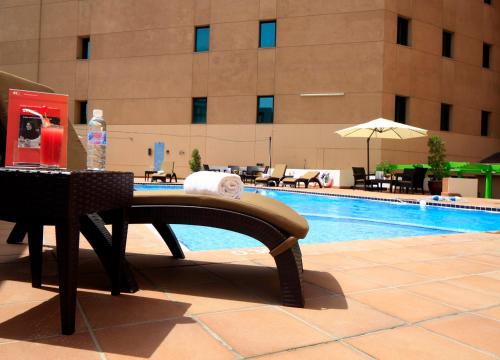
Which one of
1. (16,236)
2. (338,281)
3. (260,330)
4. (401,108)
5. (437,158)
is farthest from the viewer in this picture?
(401,108)

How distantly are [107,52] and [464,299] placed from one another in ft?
64.1

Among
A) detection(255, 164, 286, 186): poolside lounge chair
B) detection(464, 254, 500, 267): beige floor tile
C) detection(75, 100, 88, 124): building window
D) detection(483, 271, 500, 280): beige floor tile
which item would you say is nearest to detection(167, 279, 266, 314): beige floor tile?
detection(483, 271, 500, 280): beige floor tile

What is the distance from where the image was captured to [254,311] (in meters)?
1.89

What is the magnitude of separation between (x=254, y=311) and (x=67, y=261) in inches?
33.2

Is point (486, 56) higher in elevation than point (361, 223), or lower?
higher

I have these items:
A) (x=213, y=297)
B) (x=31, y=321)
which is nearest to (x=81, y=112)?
(x=213, y=297)

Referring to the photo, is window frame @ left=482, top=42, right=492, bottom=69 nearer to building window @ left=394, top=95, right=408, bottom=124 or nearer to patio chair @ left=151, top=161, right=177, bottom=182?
building window @ left=394, top=95, right=408, bottom=124

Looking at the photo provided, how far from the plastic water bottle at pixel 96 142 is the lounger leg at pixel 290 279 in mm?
1013

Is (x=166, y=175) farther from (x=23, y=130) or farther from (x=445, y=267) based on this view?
(x=23, y=130)

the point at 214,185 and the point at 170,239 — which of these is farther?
the point at 170,239

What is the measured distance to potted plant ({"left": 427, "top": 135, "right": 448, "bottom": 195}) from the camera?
12.2 meters

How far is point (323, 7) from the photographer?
16234mm

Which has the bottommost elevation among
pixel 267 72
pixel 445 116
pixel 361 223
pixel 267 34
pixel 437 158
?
pixel 361 223

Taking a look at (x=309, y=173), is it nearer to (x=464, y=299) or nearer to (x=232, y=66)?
(x=232, y=66)
